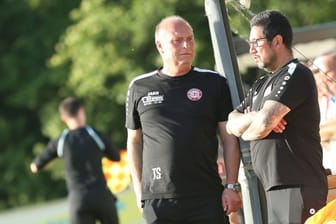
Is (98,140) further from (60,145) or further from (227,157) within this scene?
(227,157)

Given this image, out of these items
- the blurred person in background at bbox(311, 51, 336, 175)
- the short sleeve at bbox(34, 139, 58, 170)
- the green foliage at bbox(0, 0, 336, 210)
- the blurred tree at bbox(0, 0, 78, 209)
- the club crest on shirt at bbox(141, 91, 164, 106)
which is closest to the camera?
the club crest on shirt at bbox(141, 91, 164, 106)

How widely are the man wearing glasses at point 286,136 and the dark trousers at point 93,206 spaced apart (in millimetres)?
4657

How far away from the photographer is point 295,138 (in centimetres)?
730

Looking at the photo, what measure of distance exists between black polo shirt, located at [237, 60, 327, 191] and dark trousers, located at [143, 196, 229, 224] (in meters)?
0.67

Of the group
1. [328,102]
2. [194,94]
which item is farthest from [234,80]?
[328,102]

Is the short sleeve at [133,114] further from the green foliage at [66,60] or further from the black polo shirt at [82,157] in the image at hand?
the green foliage at [66,60]

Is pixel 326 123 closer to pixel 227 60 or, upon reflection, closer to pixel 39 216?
pixel 227 60

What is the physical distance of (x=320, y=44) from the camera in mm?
14156

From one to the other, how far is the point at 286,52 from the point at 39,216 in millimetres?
8308

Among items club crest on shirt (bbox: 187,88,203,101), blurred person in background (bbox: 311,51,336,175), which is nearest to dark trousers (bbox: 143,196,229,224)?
club crest on shirt (bbox: 187,88,203,101)

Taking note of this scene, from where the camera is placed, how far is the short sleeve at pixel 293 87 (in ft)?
23.8

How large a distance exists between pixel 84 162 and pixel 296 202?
4.84 metres

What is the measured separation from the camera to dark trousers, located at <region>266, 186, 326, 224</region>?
23.9 feet

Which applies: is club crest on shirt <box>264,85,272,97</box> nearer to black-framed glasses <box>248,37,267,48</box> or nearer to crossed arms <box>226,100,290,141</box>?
crossed arms <box>226,100,290,141</box>
